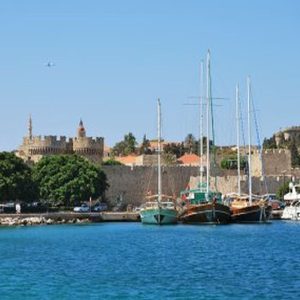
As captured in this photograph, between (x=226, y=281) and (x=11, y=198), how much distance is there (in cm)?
3762

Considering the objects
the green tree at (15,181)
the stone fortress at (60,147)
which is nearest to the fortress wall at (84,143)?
the stone fortress at (60,147)

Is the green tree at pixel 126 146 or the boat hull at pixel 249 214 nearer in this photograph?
the boat hull at pixel 249 214

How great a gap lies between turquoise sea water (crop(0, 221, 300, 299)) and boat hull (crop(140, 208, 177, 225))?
4.58 meters

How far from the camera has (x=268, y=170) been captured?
77.6m

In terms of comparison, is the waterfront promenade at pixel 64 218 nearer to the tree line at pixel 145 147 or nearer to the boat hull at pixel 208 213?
the boat hull at pixel 208 213

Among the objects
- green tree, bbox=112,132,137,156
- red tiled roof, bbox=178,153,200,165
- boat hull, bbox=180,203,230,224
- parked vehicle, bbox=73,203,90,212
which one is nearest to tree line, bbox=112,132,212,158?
green tree, bbox=112,132,137,156

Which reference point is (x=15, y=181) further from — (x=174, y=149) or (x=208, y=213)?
(x=174, y=149)

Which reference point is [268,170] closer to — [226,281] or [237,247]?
[237,247]

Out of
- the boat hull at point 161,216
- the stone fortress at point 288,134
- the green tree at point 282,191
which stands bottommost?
the boat hull at point 161,216

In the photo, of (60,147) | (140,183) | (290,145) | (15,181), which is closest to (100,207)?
(140,183)

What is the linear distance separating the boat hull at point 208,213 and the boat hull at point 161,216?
1.72 meters

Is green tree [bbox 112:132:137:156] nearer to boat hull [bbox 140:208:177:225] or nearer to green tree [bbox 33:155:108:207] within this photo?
green tree [bbox 33:155:108:207]

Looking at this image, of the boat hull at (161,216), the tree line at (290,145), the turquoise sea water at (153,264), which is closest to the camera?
the turquoise sea water at (153,264)

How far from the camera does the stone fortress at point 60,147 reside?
7488 cm
